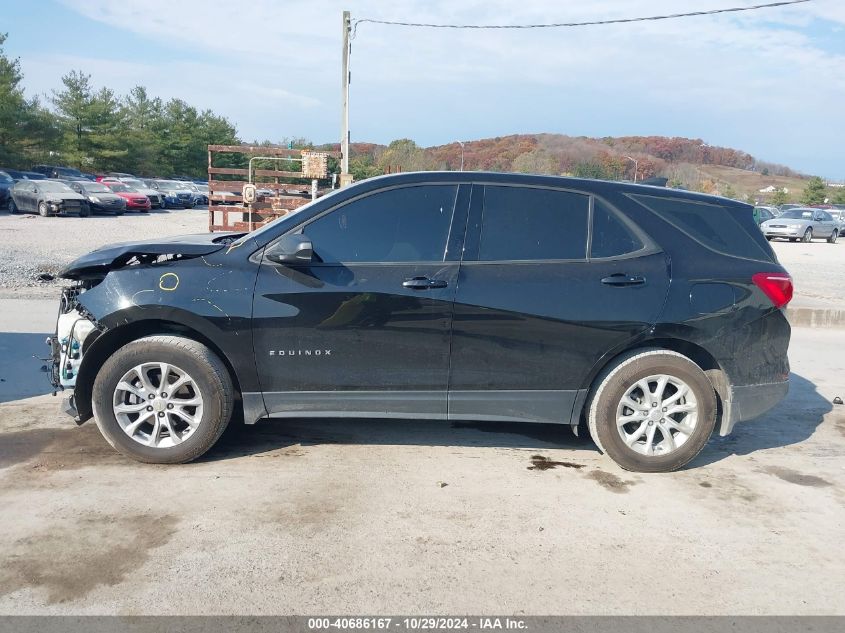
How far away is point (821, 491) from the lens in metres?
4.46

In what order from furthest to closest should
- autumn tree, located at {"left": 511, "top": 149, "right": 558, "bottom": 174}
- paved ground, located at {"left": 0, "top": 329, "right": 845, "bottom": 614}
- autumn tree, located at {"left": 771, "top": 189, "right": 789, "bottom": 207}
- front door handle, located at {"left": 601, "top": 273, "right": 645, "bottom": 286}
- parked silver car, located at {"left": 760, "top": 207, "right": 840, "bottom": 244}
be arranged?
autumn tree, located at {"left": 771, "top": 189, "right": 789, "bottom": 207}
parked silver car, located at {"left": 760, "top": 207, "right": 840, "bottom": 244}
autumn tree, located at {"left": 511, "top": 149, "right": 558, "bottom": 174}
front door handle, located at {"left": 601, "top": 273, "right": 645, "bottom": 286}
paved ground, located at {"left": 0, "top": 329, "right": 845, "bottom": 614}

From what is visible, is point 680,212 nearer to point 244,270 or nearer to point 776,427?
point 776,427

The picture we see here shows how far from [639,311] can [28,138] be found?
5334 centimetres

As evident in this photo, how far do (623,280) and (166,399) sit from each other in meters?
2.94

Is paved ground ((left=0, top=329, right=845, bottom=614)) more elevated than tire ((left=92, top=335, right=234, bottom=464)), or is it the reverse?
tire ((left=92, top=335, right=234, bottom=464))

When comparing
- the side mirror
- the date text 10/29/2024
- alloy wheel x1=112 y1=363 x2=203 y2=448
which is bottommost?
the date text 10/29/2024

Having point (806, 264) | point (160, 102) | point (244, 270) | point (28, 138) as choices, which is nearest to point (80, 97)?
point (28, 138)

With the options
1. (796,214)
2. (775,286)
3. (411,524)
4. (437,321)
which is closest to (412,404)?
(437,321)

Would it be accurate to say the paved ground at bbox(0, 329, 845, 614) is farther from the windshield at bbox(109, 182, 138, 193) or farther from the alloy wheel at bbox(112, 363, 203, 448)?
the windshield at bbox(109, 182, 138, 193)

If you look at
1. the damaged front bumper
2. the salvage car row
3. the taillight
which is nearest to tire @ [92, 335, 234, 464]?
the damaged front bumper

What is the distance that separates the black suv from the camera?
14.4 ft

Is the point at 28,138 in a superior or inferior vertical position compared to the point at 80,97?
inferior

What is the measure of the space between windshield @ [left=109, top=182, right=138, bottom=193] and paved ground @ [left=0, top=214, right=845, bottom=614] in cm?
3120

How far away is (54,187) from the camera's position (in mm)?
27750
